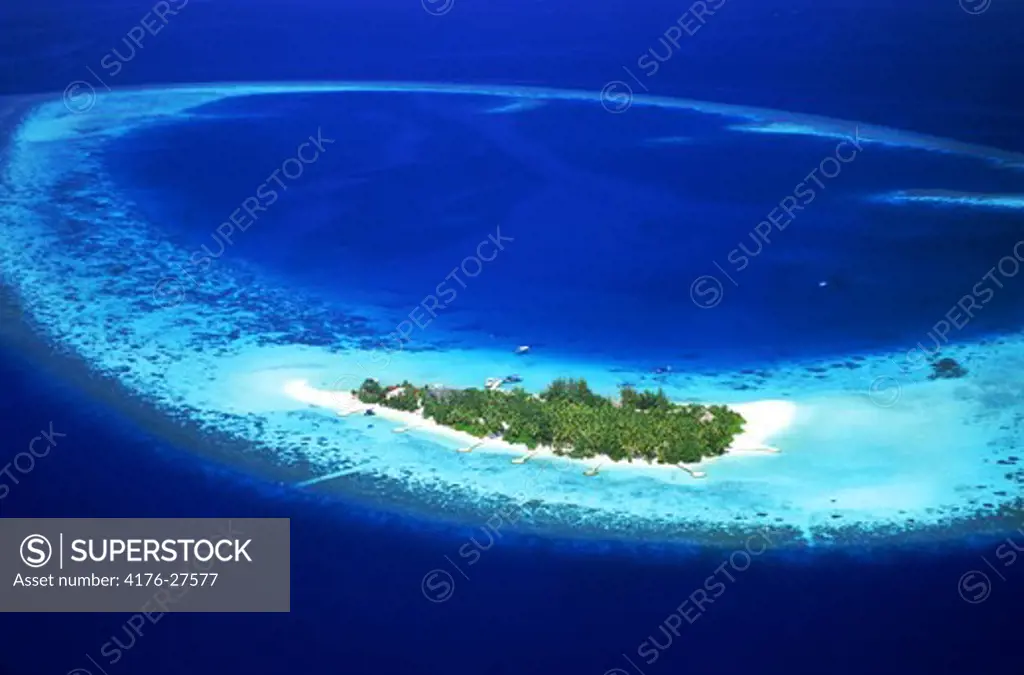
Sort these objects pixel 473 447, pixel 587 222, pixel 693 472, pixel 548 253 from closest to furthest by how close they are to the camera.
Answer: pixel 693 472, pixel 473 447, pixel 548 253, pixel 587 222

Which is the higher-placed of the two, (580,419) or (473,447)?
(580,419)

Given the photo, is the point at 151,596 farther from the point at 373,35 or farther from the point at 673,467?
the point at 373,35

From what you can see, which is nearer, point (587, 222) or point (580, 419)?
point (580, 419)

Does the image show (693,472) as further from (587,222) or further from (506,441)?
(587,222)

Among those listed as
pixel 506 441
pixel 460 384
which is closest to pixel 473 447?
pixel 506 441

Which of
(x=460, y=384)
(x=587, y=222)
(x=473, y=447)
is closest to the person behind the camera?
(x=473, y=447)
